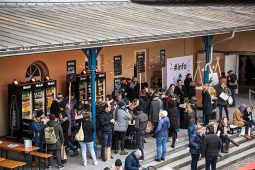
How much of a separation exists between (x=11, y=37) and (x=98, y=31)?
11.1 ft

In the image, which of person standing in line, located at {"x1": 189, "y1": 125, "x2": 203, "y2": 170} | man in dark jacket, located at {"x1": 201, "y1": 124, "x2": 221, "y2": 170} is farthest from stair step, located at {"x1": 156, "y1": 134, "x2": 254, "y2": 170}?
man in dark jacket, located at {"x1": 201, "y1": 124, "x2": 221, "y2": 170}

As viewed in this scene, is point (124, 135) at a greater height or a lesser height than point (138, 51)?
lesser

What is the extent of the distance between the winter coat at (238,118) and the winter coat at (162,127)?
13.2 feet

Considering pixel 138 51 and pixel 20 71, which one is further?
pixel 138 51

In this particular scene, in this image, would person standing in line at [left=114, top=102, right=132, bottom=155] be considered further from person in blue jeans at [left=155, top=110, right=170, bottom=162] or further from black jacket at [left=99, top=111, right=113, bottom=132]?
person in blue jeans at [left=155, top=110, right=170, bottom=162]

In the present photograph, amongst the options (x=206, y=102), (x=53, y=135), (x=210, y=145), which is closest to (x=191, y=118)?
(x=210, y=145)

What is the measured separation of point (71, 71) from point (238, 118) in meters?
6.04

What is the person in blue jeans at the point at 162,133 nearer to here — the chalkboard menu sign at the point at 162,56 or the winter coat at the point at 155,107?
the winter coat at the point at 155,107

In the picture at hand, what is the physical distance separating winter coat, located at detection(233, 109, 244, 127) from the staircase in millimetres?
408

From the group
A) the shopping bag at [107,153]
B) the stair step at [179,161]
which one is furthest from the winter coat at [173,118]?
the shopping bag at [107,153]

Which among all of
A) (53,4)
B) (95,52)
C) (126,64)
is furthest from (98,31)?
(126,64)

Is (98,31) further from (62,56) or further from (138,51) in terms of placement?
(138,51)

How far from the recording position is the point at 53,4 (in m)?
20.8

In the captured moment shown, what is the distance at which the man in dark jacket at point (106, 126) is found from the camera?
1555 cm
